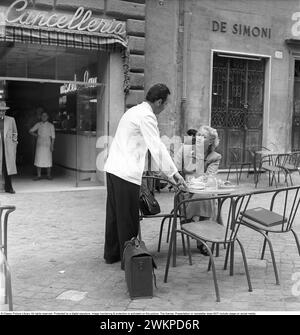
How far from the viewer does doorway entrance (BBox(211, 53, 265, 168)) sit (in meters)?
11.9

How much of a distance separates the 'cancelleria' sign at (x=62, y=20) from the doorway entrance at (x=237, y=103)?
2.95m

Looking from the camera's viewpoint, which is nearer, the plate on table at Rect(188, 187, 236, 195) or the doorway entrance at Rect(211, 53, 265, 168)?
the plate on table at Rect(188, 187, 236, 195)

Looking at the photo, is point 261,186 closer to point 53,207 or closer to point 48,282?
point 53,207

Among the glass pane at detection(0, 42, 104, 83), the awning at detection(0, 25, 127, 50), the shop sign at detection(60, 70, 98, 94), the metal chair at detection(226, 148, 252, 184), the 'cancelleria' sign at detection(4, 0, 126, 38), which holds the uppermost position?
the 'cancelleria' sign at detection(4, 0, 126, 38)

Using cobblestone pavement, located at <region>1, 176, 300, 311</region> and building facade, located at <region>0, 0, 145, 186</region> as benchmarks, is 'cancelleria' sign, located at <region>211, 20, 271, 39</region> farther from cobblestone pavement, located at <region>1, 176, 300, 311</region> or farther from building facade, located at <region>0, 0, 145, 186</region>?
cobblestone pavement, located at <region>1, 176, 300, 311</region>

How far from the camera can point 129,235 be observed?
191 inches

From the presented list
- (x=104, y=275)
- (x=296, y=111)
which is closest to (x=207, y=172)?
(x=104, y=275)

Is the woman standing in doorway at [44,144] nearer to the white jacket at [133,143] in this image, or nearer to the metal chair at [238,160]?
the metal chair at [238,160]

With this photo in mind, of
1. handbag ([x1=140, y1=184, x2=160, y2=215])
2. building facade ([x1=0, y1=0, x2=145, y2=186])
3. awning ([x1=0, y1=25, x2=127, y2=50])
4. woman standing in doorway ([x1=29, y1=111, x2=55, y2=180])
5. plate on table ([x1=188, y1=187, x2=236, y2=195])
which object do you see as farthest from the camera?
woman standing in doorway ([x1=29, y1=111, x2=55, y2=180])

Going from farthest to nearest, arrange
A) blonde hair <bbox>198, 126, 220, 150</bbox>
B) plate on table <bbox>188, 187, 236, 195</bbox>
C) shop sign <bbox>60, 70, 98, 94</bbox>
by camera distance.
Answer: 1. shop sign <bbox>60, 70, 98, 94</bbox>
2. blonde hair <bbox>198, 126, 220, 150</bbox>
3. plate on table <bbox>188, 187, 236, 195</bbox>

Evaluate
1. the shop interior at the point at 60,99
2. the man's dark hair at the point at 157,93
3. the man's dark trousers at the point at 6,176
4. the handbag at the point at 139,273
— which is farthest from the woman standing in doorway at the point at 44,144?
the handbag at the point at 139,273

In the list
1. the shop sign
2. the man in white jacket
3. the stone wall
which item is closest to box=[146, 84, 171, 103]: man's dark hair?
the man in white jacket

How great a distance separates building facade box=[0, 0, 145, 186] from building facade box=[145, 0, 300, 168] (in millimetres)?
701

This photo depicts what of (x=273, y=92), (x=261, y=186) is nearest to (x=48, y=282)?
(x=261, y=186)
